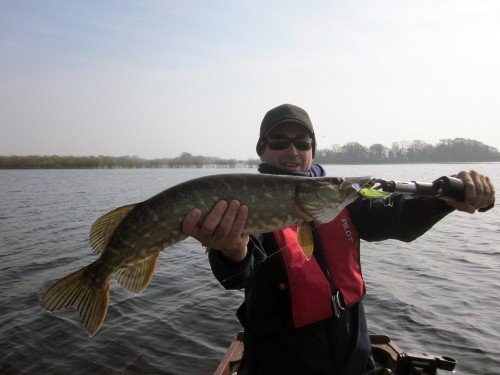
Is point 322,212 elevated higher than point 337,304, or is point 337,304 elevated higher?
point 322,212

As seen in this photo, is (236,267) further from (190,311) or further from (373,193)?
(190,311)

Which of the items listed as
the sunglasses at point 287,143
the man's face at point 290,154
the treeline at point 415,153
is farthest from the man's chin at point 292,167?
the treeline at point 415,153

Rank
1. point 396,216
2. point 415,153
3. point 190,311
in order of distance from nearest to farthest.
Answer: point 396,216, point 190,311, point 415,153

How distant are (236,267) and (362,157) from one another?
338ft

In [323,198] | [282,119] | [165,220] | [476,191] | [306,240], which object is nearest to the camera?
[476,191]

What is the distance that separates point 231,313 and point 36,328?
3244 millimetres

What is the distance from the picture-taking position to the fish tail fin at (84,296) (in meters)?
2.64

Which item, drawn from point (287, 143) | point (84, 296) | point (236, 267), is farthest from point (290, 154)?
point (84, 296)

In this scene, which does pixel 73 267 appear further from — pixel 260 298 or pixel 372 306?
pixel 260 298

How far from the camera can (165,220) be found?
2.60m

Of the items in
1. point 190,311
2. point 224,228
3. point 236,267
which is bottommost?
point 190,311

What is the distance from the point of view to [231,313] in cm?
697

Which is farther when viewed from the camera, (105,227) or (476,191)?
(105,227)

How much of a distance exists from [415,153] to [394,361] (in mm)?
103518
